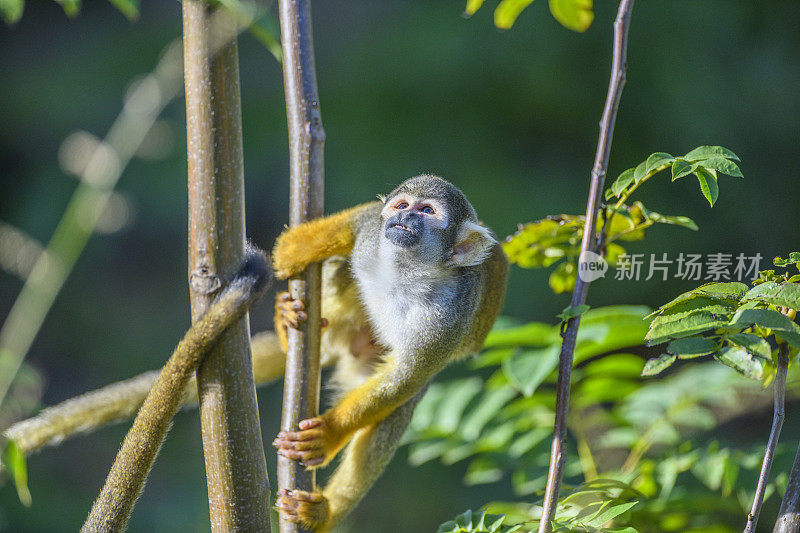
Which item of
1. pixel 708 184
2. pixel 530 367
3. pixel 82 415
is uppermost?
pixel 708 184

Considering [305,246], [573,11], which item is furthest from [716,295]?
[305,246]

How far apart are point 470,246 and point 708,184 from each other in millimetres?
1075

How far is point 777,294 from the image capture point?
3.87 ft

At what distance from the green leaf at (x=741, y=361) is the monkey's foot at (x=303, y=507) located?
1.19m

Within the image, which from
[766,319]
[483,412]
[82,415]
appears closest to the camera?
[766,319]

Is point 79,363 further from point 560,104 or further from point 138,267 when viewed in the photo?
point 560,104

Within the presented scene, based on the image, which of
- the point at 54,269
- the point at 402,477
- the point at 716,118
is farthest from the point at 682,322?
the point at 716,118

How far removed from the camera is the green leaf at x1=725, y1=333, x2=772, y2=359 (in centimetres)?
121

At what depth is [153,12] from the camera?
589 cm

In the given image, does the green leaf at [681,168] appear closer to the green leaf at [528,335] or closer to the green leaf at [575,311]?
the green leaf at [575,311]

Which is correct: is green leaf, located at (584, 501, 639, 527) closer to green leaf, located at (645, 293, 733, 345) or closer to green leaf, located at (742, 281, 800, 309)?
green leaf, located at (645, 293, 733, 345)

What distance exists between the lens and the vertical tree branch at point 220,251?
1.45 metres

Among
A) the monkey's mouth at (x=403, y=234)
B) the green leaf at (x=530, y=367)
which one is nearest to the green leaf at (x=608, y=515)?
the green leaf at (x=530, y=367)

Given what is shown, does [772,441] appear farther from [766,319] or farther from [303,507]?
[303,507]
